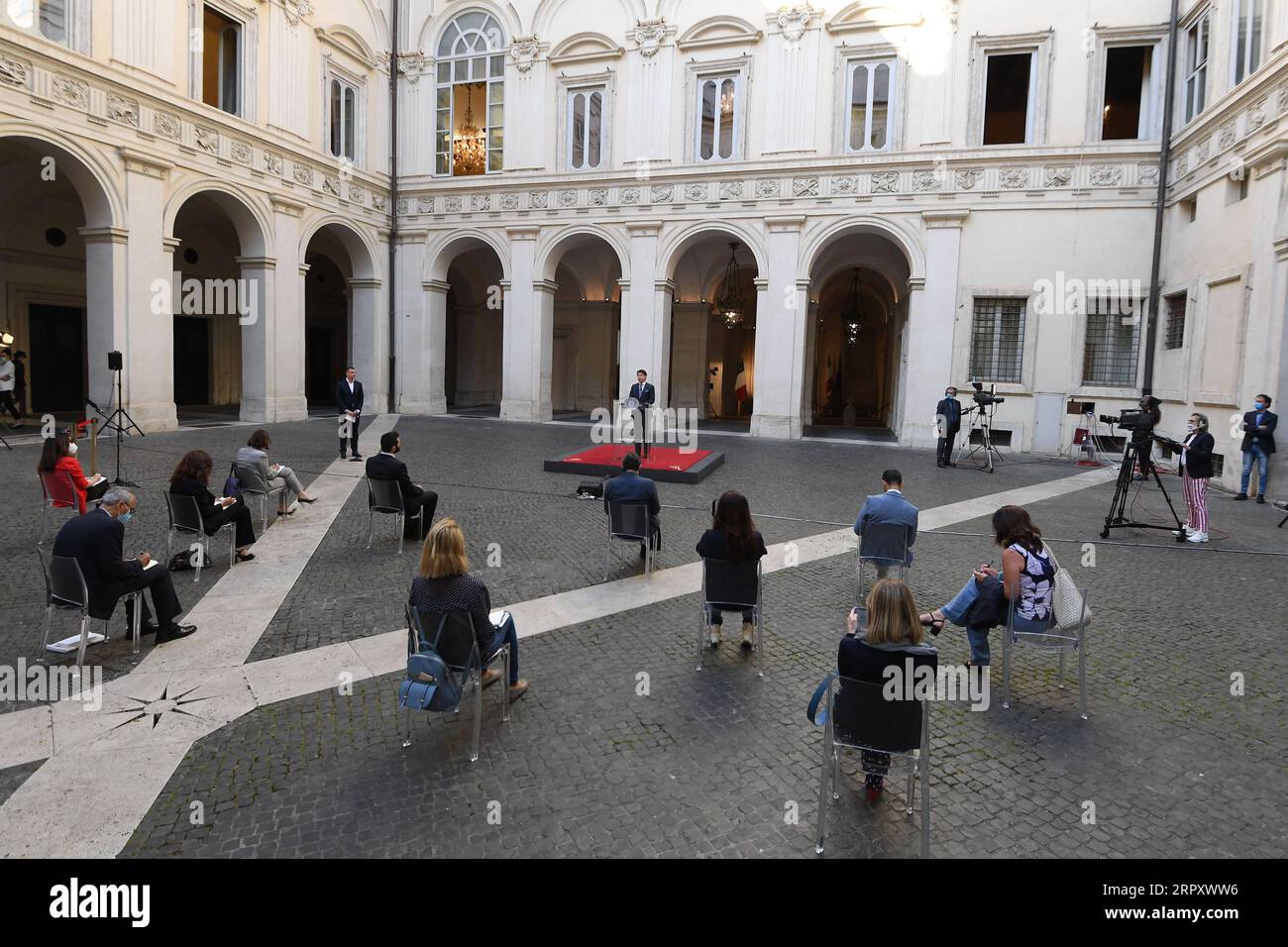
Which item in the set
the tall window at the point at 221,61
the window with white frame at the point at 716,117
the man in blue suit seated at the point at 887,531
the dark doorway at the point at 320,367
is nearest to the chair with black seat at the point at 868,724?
the man in blue suit seated at the point at 887,531

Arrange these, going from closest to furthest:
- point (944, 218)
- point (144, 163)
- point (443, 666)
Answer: point (443, 666) < point (144, 163) < point (944, 218)

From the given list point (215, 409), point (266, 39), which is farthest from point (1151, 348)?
Result: point (215, 409)

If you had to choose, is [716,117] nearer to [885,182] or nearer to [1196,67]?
[885,182]

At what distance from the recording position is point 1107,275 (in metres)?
18.2

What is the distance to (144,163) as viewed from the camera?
16.1 meters

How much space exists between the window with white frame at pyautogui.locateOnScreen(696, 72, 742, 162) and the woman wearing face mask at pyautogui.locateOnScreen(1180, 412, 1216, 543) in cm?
1411

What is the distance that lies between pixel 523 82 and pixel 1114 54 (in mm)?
14872

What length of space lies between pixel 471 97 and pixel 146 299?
11.3m

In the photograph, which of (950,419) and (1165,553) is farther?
(950,419)

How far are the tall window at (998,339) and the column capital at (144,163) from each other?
1823 cm

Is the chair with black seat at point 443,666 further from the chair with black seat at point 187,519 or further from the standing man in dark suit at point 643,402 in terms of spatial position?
the standing man in dark suit at point 643,402

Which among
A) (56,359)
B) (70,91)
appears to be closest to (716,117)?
(70,91)
